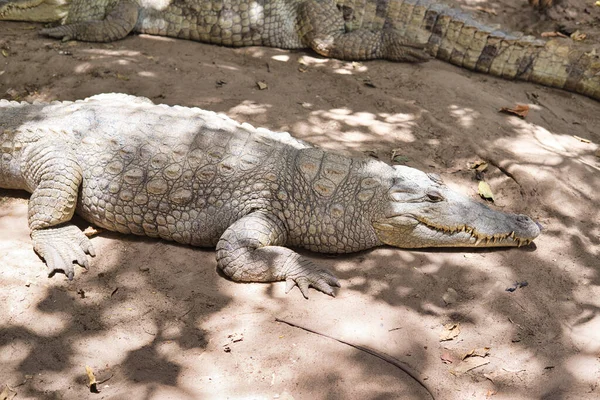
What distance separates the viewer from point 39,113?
4.11 meters

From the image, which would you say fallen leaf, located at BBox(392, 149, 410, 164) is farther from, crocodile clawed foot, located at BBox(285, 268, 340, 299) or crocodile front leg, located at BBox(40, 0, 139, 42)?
crocodile front leg, located at BBox(40, 0, 139, 42)

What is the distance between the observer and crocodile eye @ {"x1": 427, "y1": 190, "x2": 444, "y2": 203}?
3.94m

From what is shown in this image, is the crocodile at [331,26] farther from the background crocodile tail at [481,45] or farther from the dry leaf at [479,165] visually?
the dry leaf at [479,165]

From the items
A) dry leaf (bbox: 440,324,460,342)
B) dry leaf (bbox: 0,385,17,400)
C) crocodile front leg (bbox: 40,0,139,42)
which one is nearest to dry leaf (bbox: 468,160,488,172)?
dry leaf (bbox: 440,324,460,342)

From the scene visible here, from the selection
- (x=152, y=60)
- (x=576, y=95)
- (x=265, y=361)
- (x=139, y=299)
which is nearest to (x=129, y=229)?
(x=139, y=299)

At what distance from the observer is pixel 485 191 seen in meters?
4.64

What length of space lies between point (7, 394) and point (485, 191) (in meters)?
3.72

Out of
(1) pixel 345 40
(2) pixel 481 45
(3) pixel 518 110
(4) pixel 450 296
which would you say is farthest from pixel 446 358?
(2) pixel 481 45

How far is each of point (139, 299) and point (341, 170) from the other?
1638mm

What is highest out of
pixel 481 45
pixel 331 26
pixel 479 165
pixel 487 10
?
pixel 487 10

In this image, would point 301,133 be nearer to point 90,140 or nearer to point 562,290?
point 90,140

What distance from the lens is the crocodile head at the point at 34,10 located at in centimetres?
677

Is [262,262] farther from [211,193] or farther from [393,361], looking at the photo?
[393,361]

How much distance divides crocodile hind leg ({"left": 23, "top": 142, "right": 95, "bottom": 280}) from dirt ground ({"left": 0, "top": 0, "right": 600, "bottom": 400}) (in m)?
0.12
